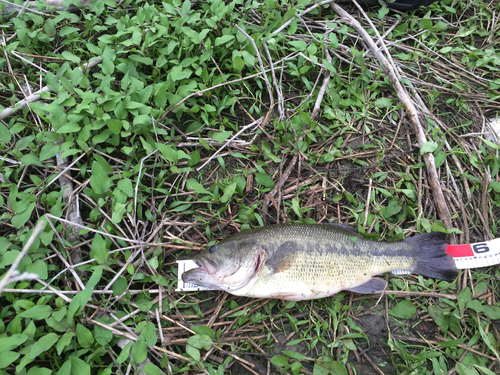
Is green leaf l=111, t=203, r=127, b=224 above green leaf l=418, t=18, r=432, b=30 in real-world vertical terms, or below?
below

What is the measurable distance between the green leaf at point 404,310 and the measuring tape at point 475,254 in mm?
742

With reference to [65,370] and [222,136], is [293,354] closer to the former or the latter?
[65,370]

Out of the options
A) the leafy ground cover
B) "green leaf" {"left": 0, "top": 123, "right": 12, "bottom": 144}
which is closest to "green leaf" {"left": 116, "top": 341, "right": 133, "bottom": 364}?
the leafy ground cover

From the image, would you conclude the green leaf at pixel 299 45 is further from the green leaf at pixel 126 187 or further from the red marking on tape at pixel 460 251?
the red marking on tape at pixel 460 251

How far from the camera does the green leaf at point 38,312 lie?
272 cm

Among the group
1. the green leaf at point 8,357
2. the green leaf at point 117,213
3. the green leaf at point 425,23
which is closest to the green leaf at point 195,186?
the green leaf at point 117,213

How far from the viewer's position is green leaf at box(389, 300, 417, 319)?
3078 mm

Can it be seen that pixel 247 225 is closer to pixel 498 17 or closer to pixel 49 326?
pixel 49 326

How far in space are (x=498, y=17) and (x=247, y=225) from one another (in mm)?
4992

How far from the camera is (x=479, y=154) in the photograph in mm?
3764

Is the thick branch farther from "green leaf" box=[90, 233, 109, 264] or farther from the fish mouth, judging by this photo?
"green leaf" box=[90, 233, 109, 264]

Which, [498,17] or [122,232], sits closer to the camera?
[122,232]

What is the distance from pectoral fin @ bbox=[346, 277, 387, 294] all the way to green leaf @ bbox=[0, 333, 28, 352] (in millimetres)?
3135

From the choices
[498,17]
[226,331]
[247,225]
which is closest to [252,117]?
[247,225]
